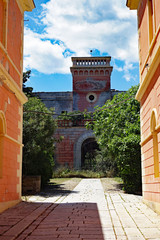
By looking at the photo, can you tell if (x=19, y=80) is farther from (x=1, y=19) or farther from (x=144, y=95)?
(x=144, y=95)

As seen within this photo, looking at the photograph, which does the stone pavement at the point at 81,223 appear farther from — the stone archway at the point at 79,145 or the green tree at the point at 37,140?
the stone archway at the point at 79,145

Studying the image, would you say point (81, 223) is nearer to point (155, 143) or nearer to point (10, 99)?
point (155, 143)

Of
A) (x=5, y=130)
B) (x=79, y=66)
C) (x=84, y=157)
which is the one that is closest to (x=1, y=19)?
(x=5, y=130)

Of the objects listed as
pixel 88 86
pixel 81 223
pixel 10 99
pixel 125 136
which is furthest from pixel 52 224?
pixel 88 86

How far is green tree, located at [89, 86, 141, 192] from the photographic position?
37.4 ft

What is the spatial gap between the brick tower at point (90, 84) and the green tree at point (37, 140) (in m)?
14.4

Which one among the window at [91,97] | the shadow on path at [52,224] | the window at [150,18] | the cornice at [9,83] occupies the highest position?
the window at [91,97]

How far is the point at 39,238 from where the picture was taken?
4.66 m

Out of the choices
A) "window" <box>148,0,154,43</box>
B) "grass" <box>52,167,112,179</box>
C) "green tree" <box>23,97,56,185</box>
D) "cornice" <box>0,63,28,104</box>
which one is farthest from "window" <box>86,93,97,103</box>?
"window" <box>148,0,154,43</box>

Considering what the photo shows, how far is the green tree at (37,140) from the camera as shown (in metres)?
12.3

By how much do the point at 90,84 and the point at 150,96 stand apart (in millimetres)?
20726

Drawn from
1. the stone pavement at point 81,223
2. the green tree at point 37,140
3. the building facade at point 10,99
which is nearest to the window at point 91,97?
the green tree at point 37,140

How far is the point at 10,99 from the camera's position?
835 cm

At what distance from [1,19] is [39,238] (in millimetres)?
5760
